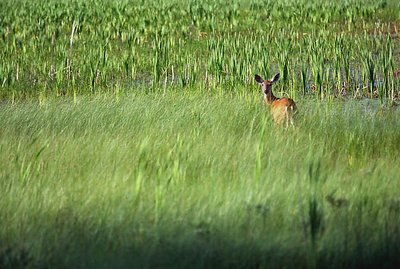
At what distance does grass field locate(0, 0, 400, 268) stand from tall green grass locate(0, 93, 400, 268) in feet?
0.04

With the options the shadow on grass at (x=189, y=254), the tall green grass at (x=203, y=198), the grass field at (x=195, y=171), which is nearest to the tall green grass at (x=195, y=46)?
the grass field at (x=195, y=171)

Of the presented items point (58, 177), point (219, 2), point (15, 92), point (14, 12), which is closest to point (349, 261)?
point (58, 177)

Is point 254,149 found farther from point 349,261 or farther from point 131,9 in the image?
point 131,9

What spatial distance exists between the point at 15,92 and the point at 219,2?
13266mm

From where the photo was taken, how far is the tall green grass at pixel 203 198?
461 cm

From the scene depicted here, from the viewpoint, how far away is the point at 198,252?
461 centimetres

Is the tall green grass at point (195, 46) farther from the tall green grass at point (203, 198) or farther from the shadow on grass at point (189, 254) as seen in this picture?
the shadow on grass at point (189, 254)

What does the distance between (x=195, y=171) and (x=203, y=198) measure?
0.85 meters

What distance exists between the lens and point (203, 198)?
5277 mm

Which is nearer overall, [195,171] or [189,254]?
[189,254]

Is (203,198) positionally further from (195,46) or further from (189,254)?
(195,46)

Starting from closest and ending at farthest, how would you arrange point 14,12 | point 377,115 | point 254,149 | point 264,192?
point 264,192 → point 254,149 → point 377,115 → point 14,12

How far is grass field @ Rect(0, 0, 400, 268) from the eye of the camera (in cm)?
466

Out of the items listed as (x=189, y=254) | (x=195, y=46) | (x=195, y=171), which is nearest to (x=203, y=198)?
(x=189, y=254)
